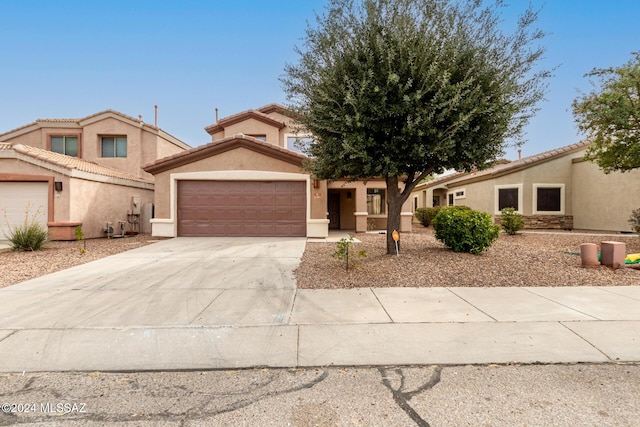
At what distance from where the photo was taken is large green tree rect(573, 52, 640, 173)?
31.9 ft

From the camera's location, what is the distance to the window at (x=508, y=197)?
18.1 metres

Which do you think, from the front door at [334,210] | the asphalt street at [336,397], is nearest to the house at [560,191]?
the front door at [334,210]

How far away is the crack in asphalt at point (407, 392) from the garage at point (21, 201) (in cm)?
1523

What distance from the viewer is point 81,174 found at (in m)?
13.2

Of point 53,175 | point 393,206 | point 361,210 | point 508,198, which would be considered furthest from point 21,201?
point 508,198

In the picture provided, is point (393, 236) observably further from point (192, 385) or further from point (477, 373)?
point (192, 385)

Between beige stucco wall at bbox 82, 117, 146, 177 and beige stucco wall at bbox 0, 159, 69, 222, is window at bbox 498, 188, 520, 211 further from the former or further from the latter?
beige stucco wall at bbox 0, 159, 69, 222

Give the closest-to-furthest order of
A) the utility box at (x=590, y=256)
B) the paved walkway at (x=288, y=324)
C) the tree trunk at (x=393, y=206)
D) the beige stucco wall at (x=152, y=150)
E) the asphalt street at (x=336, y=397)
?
the asphalt street at (x=336, y=397), the paved walkway at (x=288, y=324), the utility box at (x=590, y=256), the tree trunk at (x=393, y=206), the beige stucco wall at (x=152, y=150)

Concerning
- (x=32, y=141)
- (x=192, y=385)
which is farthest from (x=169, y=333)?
(x=32, y=141)

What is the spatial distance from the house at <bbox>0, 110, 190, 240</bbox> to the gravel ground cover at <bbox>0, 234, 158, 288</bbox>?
167 centimetres

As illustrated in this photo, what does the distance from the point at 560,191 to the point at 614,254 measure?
13008mm

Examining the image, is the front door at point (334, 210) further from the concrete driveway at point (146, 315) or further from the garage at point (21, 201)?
the garage at point (21, 201)

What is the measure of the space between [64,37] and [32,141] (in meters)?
8.95

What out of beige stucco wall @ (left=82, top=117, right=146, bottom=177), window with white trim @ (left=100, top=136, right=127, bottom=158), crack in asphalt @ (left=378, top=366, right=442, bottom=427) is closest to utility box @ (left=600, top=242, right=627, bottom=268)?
crack in asphalt @ (left=378, top=366, right=442, bottom=427)
